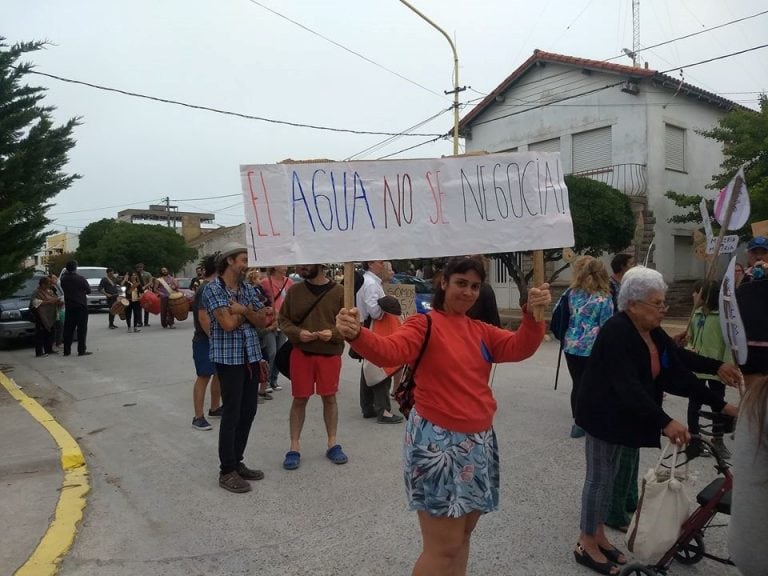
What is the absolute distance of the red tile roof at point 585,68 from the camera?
59.0ft

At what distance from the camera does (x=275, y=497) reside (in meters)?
4.42

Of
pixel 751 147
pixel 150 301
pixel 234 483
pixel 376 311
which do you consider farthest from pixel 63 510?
pixel 751 147

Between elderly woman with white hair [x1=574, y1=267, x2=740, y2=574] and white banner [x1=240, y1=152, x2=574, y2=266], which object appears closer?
white banner [x1=240, y1=152, x2=574, y2=266]

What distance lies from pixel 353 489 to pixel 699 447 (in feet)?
8.06

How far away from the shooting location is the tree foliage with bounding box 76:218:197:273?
156 ft

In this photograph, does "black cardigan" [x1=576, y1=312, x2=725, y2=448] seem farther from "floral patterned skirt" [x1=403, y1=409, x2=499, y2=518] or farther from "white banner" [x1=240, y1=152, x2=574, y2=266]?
"floral patterned skirt" [x1=403, y1=409, x2=499, y2=518]

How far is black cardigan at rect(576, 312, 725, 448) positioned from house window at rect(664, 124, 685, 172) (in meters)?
17.3

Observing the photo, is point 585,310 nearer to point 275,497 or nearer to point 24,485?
point 275,497

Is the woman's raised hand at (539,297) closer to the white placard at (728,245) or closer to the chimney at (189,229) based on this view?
the white placard at (728,245)

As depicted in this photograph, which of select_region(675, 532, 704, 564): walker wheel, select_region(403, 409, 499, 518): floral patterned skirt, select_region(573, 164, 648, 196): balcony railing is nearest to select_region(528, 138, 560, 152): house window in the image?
select_region(573, 164, 648, 196): balcony railing

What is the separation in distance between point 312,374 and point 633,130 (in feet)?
54.3

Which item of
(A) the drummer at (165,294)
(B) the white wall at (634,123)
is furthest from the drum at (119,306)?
(B) the white wall at (634,123)

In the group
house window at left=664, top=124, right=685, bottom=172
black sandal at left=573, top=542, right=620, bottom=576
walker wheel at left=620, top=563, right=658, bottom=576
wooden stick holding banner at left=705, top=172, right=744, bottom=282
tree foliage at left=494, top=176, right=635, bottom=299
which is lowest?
black sandal at left=573, top=542, right=620, bottom=576

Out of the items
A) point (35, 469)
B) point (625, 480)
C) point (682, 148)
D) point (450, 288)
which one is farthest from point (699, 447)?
point (682, 148)
